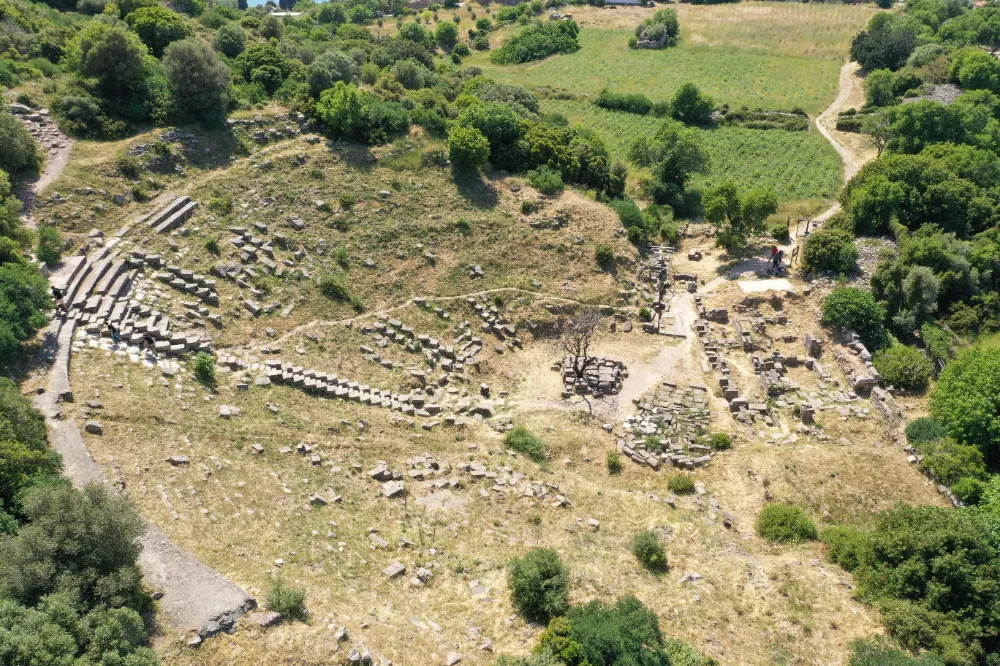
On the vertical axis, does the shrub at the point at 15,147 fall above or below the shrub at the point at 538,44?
above

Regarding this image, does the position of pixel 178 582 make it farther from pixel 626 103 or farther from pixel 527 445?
pixel 626 103

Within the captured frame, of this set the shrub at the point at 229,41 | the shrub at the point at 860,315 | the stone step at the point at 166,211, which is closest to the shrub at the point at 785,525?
the shrub at the point at 860,315

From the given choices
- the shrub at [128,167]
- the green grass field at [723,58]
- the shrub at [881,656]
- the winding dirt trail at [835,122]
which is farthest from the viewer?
the green grass field at [723,58]

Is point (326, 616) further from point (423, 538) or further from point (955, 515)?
point (955, 515)

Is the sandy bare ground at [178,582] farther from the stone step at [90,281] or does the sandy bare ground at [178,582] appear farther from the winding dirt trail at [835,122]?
the winding dirt trail at [835,122]

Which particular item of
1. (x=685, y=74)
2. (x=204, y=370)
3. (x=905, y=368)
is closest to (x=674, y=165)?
(x=905, y=368)

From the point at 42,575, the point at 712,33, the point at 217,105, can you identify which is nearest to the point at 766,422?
the point at 42,575
